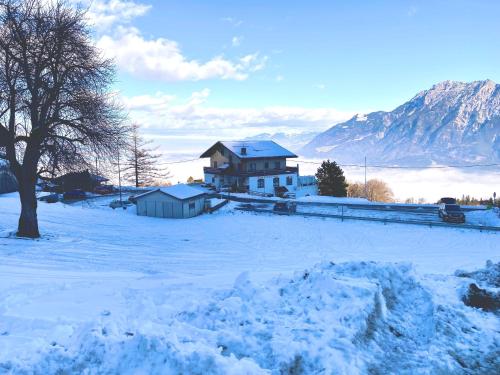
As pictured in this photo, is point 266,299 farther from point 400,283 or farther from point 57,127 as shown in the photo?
point 57,127

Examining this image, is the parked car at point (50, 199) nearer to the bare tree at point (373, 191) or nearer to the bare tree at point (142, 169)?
the bare tree at point (142, 169)

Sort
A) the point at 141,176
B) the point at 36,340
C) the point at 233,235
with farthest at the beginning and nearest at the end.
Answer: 1. the point at 141,176
2. the point at 233,235
3. the point at 36,340

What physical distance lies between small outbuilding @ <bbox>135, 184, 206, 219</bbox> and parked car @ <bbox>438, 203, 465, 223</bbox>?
25729 millimetres

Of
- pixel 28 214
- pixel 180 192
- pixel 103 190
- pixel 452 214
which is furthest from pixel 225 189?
pixel 28 214

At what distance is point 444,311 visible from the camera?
10102mm

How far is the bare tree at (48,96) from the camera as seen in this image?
796 inches

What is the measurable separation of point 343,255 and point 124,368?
19.3m

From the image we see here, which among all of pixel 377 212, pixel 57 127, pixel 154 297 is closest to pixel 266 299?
pixel 154 297

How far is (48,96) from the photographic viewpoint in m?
21.4

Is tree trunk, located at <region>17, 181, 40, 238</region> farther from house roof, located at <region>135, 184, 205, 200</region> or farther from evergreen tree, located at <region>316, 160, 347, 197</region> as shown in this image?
evergreen tree, located at <region>316, 160, 347, 197</region>

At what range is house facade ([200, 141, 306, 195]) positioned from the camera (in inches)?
2459

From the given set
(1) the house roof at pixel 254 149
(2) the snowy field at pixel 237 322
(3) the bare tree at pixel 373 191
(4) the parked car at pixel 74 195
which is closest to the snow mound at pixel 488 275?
(2) the snowy field at pixel 237 322

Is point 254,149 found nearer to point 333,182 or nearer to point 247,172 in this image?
point 247,172

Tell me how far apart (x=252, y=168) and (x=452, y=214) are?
3362cm
